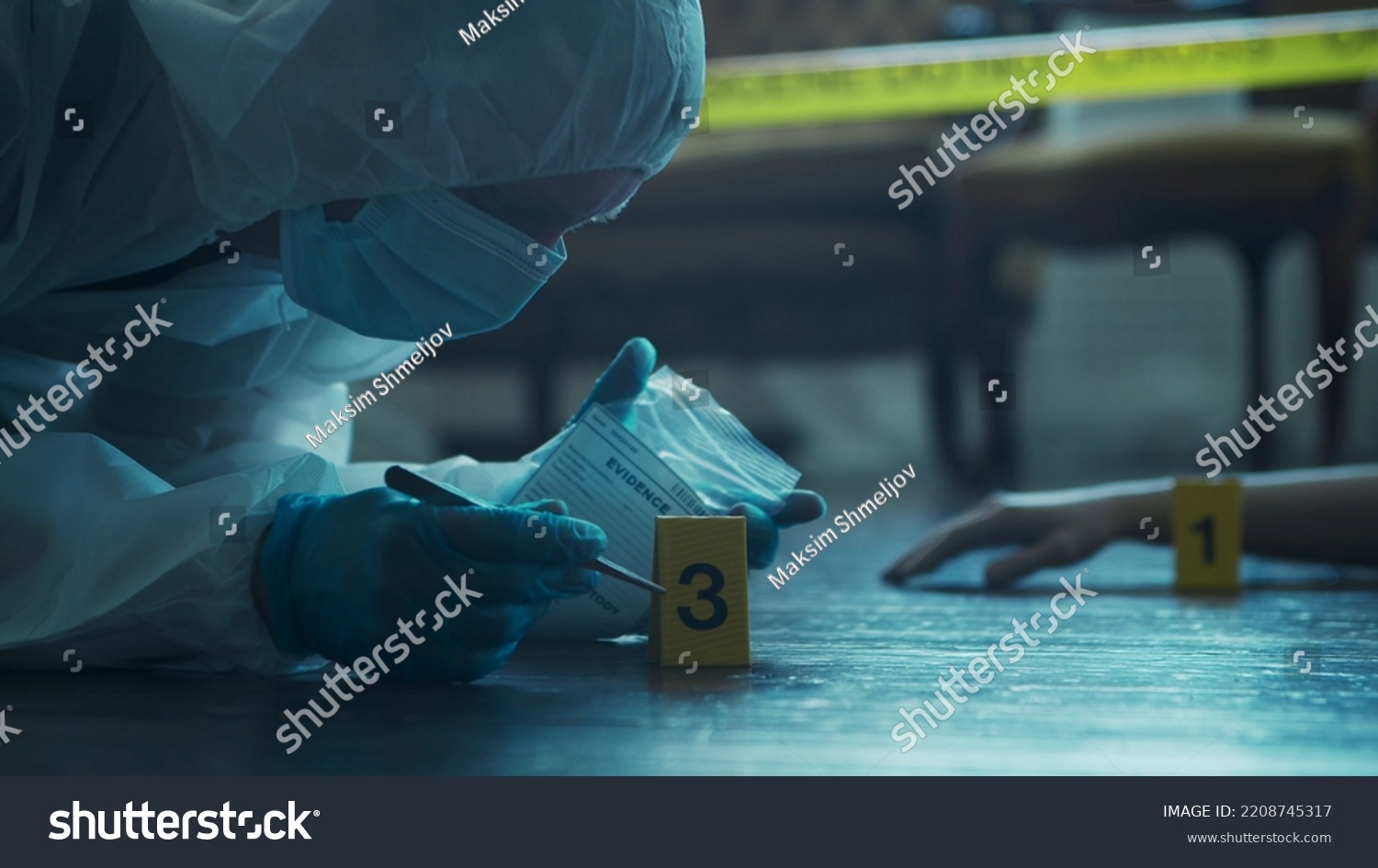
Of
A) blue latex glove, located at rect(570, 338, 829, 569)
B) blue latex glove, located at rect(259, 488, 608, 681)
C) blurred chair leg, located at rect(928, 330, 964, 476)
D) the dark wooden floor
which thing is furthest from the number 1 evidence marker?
blurred chair leg, located at rect(928, 330, 964, 476)

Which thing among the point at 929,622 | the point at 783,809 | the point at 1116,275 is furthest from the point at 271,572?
the point at 1116,275

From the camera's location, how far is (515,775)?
56cm

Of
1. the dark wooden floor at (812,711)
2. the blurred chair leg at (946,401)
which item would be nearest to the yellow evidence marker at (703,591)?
the dark wooden floor at (812,711)

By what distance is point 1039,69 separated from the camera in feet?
9.82

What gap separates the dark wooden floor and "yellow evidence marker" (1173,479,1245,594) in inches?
7.6

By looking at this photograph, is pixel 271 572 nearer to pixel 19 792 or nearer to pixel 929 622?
pixel 19 792

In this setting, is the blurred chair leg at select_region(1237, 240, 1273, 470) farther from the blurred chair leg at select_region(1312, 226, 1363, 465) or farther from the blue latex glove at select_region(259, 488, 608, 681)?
the blue latex glove at select_region(259, 488, 608, 681)

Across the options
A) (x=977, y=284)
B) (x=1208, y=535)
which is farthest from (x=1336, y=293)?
(x=1208, y=535)

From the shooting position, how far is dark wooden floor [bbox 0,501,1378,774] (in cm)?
59

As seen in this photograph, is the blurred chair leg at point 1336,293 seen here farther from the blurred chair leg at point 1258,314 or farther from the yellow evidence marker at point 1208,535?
the yellow evidence marker at point 1208,535

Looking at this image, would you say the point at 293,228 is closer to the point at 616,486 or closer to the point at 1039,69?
the point at 616,486

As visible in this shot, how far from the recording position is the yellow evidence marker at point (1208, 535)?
1.24 metres

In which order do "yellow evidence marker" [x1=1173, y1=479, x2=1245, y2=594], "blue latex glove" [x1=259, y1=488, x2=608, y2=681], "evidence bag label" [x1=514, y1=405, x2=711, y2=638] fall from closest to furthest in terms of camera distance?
1. "blue latex glove" [x1=259, y1=488, x2=608, y2=681]
2. "evidence bag label" [x1=514, y1=405, x2=711, y2=638]
3. "yellow evidence marker" [x1=1173, y1=479, x2=1245, y2=594]

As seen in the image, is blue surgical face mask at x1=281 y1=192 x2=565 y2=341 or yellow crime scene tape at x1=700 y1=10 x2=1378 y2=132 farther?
yellow crime scene tape at x1=700 y1=10 x2=1378 y2=132
